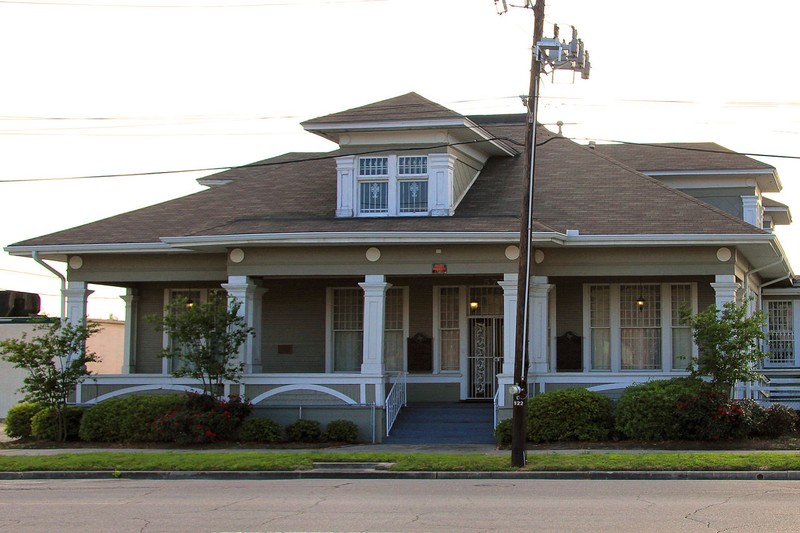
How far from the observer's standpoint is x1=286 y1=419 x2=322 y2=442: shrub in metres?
22.6

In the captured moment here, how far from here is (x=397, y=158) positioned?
24391 millimetres

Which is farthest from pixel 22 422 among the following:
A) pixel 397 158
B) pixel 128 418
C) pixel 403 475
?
pixel 403 475

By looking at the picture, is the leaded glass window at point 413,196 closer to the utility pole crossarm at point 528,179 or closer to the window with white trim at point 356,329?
the window with white trim at point 356,329

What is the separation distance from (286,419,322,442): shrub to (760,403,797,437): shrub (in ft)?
29.0

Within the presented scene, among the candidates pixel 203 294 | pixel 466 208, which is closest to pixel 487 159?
pixel 466 208

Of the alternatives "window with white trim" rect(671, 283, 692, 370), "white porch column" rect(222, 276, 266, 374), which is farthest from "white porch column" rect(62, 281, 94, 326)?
"window with white trim" rect(671, 283, 692, 370)

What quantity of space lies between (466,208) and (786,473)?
10.1 metres

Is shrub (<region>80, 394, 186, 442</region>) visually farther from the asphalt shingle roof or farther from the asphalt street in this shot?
the asphalt street

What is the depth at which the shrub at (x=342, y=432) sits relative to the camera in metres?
22.5

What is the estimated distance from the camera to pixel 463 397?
2547cm

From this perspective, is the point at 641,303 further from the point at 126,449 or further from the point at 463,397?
the point at 126,449

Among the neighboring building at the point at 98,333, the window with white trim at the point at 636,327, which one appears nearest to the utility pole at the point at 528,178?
the window with white trim at the point at 636,327

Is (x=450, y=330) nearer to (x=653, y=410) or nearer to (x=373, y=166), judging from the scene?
(x=373, y=166)

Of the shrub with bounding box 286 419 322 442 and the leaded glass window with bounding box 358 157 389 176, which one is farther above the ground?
the leaded glass window with bounding box 358 157 389 176
